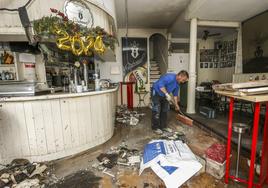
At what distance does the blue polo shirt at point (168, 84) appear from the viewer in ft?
9.84

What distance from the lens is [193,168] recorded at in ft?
5.88

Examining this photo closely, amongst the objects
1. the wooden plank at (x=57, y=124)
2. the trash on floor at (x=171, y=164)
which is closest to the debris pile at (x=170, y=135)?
the trash on floor at (x=171, y=164)

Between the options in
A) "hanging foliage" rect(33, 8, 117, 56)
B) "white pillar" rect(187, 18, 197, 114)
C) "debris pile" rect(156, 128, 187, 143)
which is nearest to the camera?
"hanging foliage" rect(33, 8, 117, 56)

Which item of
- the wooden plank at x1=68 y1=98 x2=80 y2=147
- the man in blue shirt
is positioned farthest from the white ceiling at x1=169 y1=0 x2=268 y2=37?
the wooden plank at x1=68 y1=98 x2=80 y2=147

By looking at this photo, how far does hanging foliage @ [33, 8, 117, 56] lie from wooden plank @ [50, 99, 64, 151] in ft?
2.84

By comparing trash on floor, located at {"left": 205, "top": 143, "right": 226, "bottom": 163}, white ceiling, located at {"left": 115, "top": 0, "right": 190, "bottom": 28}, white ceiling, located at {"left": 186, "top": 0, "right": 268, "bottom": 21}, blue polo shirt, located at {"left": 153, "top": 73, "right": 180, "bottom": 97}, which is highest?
white ceiling, located at {"left": 115, "top": 0, "right": 190, "bottom": 28}

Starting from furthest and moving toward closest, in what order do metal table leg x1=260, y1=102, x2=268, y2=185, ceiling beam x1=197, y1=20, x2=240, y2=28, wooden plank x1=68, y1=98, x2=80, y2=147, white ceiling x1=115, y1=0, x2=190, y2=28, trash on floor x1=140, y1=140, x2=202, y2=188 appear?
ceiling beam x1=197, y1=20, x2=240, y2=28 → white ceiling x1=115, y1=0, x2=190, y2=28 → wooden plank x1=68, y1=98, x2=80, y2=147 → trash on floor x1=140, y1=140, x2=202, y2=188 → metal table leg x1=260, y1=102, x2=268, y2=185

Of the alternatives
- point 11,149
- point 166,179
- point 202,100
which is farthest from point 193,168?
point 202,100

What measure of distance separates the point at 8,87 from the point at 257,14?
17.9 feet

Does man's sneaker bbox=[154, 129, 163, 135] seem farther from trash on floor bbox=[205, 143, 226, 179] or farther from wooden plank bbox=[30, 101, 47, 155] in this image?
wooden plank bbox=[30, 101, 47, 155]

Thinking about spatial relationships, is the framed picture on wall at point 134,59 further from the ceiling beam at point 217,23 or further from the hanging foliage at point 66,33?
the hanging foliage at point 66,33

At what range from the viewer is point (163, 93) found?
3107 mm

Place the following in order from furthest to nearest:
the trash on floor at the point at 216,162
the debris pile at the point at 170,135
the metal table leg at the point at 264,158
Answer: the debris pile at the point at 170,135 < the trash on floor at the point at 216,162 < the metal table leg at the point at 264,158

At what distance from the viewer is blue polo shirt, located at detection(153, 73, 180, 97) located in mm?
2999
